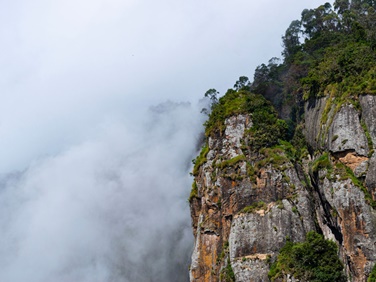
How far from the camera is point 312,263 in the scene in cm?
3497

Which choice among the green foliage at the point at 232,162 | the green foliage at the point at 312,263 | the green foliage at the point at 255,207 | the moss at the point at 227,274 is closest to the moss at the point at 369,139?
the green foliage at the point at 312,263

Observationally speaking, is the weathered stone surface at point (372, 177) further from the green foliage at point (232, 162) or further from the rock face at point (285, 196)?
the green foliage at point (232, 162)

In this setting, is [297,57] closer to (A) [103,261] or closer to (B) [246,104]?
(B) [246,104]

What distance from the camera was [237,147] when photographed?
154 feet

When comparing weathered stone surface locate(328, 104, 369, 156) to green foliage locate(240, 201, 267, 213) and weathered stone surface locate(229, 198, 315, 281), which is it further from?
green foliage locate(240, 201, 267, 213)

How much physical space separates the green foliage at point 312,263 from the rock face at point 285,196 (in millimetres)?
904

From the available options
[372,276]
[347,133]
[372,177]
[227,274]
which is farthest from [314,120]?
[372,276]

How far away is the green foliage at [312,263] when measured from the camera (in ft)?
112

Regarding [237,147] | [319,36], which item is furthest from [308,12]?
[237,147]

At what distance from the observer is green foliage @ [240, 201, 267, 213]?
137ft

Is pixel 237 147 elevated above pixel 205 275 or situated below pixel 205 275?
above

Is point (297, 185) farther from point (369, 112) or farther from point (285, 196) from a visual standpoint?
point (369, 112)

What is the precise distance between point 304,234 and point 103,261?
63.7 meters

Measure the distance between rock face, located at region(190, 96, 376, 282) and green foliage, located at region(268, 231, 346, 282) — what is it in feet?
2.97
